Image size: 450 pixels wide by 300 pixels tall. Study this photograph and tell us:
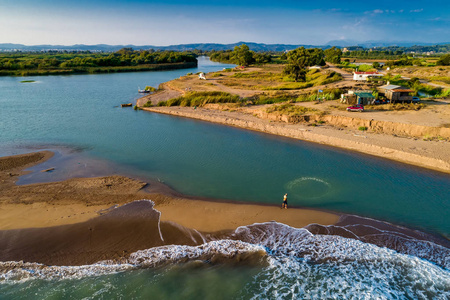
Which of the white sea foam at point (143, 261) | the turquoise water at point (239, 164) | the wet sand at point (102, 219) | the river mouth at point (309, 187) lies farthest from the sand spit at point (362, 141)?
the white sea foam at point (143, 261)

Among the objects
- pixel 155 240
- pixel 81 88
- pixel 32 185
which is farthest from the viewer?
pixel 81 88

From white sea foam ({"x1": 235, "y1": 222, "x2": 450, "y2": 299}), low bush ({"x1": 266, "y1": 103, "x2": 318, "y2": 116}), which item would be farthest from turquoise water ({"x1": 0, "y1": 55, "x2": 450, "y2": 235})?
low bush ({"x1": 266, "y1": 103, "x2": 318, "y2": 116})

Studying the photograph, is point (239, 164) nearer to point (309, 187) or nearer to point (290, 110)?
point (309, 187)

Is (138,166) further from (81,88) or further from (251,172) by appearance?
(81,88)

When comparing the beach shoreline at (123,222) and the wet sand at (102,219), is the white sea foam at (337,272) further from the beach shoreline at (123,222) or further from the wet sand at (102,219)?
the wet sand at (102,219)

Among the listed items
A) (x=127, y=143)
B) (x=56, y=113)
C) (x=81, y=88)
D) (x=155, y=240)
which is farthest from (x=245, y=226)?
(x=81, y=88)

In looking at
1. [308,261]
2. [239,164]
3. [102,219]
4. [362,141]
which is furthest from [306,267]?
[362,141]

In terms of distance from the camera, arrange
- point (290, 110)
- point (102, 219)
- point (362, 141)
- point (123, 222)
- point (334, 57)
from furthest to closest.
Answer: point (334, 57) < point (290, 110) < point (362, 141) < point (102, 219) < point (123, 222)
